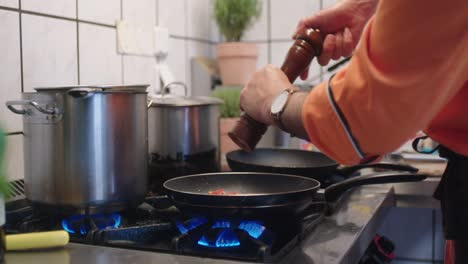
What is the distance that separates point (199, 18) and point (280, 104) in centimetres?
114

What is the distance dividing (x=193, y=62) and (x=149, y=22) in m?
0.32

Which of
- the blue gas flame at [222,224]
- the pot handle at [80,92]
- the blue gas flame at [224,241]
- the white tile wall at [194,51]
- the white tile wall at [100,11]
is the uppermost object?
the white tile wall at [100,11]

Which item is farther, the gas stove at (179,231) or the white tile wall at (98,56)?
the white tile wall at (98,56)

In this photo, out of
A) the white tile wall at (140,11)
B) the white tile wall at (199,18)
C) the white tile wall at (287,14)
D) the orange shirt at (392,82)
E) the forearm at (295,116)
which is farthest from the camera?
the white tile wall at (287,14)

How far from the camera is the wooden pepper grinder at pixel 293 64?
0.89 metres

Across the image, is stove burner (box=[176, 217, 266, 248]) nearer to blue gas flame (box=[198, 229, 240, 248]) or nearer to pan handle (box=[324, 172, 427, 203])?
blue gas flame (box=[198, 229, 240, 248])

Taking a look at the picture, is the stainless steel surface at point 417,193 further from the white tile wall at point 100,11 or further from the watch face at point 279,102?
the white tile wall at point 100,11

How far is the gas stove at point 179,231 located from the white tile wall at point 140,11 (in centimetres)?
61

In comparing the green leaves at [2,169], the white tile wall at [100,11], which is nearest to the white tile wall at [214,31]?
the white tile wall at [100,11]

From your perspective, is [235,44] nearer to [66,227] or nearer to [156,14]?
[156,14]

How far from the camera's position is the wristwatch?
677 millimetres

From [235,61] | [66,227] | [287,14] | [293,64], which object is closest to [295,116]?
[293,64]

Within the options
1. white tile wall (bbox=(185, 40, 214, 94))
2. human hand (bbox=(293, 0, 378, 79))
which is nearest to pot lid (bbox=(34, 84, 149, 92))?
human hand (bbox=(293, 0, 378, 79))

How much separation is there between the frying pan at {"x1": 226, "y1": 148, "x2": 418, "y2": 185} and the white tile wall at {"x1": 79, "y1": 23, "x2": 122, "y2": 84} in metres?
0.33
